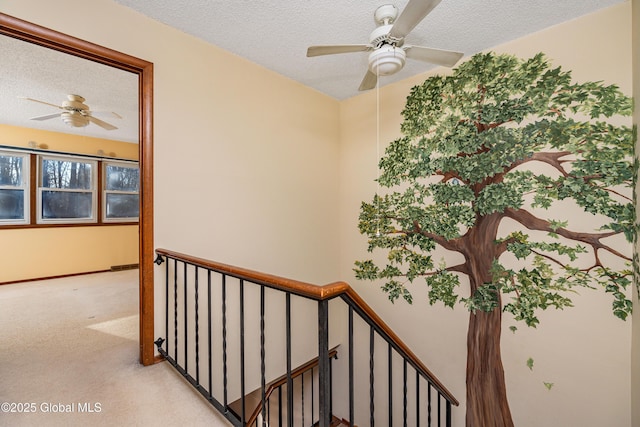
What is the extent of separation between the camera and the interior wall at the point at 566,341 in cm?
190

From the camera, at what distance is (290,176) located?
2990mm

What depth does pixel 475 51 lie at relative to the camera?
2434mm

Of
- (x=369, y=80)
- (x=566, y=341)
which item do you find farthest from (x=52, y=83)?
(x=566, y=341)

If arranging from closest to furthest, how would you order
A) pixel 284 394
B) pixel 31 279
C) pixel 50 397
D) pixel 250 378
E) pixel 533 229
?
pixel 50 397, pixel 533 229, pixel 250 378, pixel 284 394, pixel 31 279

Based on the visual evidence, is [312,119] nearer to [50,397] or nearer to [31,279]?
[50,397]

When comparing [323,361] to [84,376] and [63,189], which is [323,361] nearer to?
[84,376]

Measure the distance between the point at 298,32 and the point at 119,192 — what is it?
494cm

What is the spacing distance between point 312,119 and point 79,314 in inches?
127

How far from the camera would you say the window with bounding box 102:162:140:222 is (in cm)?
513

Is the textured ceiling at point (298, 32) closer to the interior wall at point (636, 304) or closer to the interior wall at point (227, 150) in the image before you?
the interior wall at point (227, 150)

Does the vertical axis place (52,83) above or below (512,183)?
above

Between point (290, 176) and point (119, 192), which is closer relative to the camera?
point (290, 176)

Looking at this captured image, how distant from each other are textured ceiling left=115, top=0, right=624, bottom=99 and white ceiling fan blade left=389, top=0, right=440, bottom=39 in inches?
17.4

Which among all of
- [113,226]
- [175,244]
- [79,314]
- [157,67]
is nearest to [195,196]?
[175,244]
